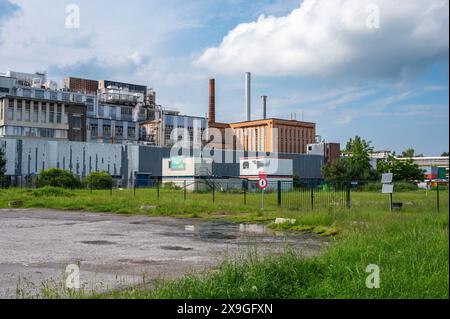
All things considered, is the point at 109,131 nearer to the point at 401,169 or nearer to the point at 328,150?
the point at 328,150

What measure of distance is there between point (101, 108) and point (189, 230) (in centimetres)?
9121

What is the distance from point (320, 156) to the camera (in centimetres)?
9831

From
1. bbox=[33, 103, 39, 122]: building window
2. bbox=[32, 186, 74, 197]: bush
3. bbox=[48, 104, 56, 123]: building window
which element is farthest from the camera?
bbox=[48, 104, 56, 123]: building window

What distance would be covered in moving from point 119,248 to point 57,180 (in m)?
46.9

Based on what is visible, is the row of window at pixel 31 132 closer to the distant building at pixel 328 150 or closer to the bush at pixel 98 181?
the bush at pixel 98 181

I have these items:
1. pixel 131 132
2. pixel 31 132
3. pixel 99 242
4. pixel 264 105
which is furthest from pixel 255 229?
pixel 264 105

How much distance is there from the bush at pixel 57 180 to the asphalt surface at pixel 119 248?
37246 millimetres

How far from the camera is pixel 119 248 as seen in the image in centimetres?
1230

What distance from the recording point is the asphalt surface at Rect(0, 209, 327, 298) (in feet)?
27.6

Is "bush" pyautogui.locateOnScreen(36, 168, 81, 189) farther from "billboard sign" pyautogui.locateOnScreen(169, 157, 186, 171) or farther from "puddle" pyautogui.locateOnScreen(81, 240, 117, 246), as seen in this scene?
"puddle" pyautogui.locateOnScreen(81, 240, 117, 246)

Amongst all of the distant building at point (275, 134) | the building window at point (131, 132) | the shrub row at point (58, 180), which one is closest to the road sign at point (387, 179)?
the shrub row at point (58, 180)

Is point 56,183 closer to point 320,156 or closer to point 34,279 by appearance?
point 34,279

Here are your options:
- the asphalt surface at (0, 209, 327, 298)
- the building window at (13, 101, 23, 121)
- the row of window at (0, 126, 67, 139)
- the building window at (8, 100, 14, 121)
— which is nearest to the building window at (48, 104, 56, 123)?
the row of window at (0, 126, 67, 139)

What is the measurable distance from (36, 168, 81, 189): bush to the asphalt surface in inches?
1466
